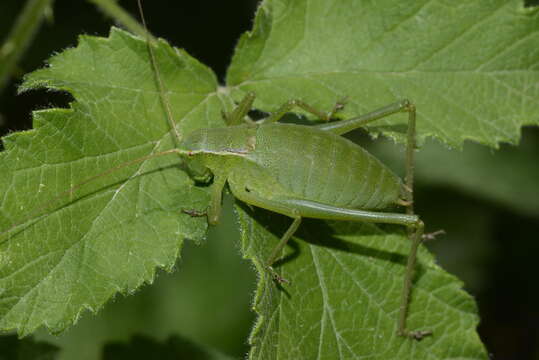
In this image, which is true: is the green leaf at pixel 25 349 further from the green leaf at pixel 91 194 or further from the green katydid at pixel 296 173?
the green katydid at pixel 296 173

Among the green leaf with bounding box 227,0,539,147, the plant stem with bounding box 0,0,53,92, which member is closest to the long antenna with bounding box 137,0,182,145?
the green leaf with bounding box 227,0,539,147

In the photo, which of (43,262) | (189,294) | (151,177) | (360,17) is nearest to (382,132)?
(360,17)

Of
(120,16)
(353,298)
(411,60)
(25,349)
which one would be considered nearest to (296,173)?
(353,298)

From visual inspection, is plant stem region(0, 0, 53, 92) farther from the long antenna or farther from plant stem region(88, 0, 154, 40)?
the long antenna

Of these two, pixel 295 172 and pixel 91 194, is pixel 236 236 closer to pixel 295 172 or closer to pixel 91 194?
pixel 295 172

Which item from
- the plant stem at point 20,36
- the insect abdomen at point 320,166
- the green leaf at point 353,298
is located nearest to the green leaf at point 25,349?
the plant stem at point 20,36

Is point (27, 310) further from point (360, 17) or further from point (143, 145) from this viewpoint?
point (360, 17)
